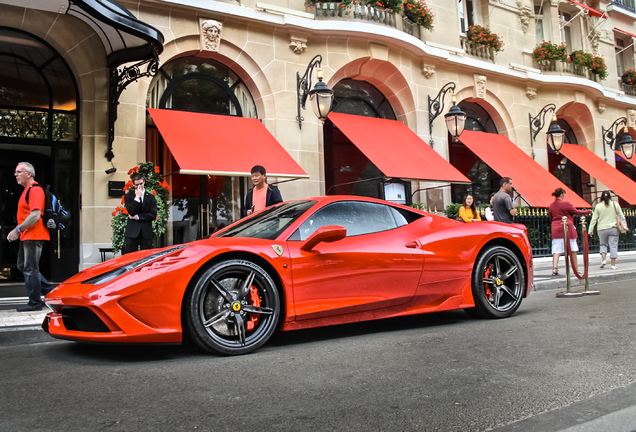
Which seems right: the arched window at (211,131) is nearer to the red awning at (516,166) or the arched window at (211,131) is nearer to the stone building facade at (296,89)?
the stone building facade at (296,89)

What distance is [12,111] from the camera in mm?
9945

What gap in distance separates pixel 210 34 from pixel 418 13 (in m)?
5.79

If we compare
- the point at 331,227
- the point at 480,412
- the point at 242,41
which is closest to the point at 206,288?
the point at 331,227

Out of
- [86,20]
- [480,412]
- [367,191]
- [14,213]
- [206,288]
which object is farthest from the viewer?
[367,191]

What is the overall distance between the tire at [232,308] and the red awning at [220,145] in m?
5.35

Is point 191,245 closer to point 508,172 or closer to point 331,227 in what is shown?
point 331,227

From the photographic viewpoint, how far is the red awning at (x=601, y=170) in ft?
57.5

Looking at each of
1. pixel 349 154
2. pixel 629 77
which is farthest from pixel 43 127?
pixel 629 77

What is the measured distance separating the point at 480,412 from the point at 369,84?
12.7m

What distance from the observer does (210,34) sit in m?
11.5

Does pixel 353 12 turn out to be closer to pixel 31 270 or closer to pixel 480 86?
pixel 480 86

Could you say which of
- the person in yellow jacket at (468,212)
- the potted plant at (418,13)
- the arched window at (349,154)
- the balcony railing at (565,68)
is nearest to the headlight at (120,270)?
the person in yellow jacket at (468,212)

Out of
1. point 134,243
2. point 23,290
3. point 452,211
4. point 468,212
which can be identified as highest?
point 452,211

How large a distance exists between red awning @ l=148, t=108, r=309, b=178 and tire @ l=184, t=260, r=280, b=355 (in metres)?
5.35
